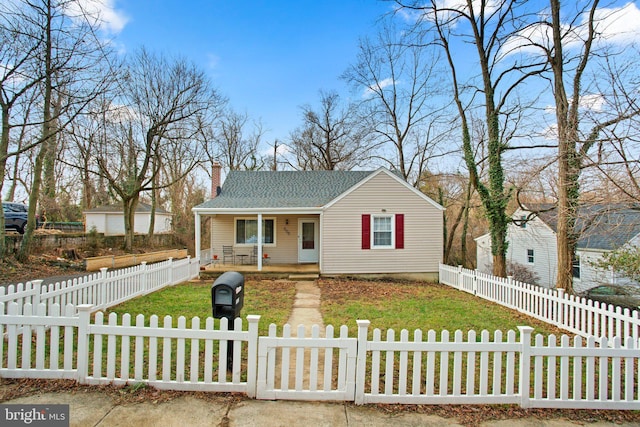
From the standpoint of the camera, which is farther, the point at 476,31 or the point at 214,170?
the point at 214,170

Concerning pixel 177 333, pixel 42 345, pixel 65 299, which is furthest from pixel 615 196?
pixel 65 299

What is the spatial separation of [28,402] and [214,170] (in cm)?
1372

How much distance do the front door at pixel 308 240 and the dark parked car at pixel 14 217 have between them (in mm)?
15421

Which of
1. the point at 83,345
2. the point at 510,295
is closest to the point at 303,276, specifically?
the point at 510,295

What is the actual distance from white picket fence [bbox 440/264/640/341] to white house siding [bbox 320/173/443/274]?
2592 millimetres

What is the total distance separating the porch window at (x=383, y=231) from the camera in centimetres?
1247

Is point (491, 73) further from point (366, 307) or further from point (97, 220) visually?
point (97, 220)

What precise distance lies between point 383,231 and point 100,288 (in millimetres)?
9145

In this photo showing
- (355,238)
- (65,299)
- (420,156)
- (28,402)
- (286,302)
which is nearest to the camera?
(28,402)

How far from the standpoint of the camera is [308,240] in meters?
14.4

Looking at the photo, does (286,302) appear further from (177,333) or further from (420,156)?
(420,156)

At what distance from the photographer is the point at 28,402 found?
3.06 metres

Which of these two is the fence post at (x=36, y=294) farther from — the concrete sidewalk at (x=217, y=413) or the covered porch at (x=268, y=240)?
the covered porch at (x=268, y=240)

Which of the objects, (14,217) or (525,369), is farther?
(14,217)
